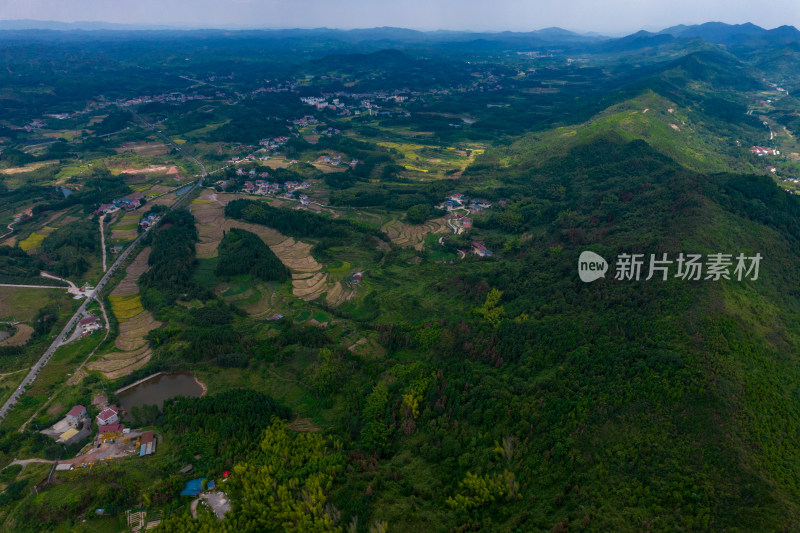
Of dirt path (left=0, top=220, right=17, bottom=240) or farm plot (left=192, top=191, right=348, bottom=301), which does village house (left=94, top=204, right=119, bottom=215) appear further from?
farm plot (left=192, top=191, right=348, bottom=301)

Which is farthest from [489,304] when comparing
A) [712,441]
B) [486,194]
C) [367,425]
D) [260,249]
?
[486,194]

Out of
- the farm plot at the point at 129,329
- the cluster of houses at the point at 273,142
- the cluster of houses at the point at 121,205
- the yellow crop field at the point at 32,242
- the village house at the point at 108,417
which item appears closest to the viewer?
the village house at the point at 108,417

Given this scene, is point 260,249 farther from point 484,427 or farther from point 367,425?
point 484,427

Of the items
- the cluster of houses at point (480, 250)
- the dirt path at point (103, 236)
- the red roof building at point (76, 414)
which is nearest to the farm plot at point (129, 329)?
the dirt path at point (103, 236)

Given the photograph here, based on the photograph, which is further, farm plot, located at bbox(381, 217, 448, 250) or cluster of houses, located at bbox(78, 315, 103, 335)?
farm plot, located at bbox(381, 217, 448, 250)

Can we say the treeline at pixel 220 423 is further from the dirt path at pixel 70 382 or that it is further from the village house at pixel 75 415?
→ the dirt path at pixel 70 382

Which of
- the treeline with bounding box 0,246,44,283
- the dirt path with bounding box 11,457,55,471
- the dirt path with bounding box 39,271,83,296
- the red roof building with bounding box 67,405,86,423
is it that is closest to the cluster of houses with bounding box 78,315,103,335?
the dirt path with bounding box 39,271,83,296
